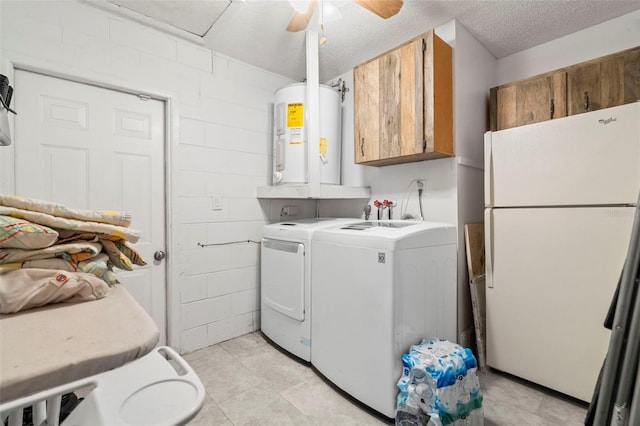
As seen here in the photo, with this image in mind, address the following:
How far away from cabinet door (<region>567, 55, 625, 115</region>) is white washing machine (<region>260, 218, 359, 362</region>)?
182 centimetres

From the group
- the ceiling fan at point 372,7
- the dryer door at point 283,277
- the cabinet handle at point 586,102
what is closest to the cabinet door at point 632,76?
the cabinet handle at point 586,102

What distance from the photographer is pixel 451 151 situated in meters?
2.15

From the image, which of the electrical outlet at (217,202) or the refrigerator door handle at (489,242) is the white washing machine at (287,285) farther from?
the refrigerator door handle at (489,242)

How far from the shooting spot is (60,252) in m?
0.80

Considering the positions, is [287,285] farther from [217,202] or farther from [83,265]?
[83,265]

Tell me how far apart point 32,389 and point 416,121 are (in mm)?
2133

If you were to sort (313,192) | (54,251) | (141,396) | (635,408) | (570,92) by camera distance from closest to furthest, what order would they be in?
(141,396) → (54,251) → (635,408) → (570,92) → (313,192)

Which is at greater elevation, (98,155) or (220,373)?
(98,155)

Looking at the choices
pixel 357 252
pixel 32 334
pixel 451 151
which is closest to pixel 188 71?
pixel 357 252

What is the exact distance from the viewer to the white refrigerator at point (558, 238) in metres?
1.66

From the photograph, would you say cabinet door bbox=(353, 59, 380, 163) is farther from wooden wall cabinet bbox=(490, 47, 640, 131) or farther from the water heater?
wooden wall cabinet bbox=(490, 47, 640, 131)

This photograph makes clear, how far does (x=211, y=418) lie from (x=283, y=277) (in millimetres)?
1021

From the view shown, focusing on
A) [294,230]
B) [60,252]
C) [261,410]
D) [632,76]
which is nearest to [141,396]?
[60,252]

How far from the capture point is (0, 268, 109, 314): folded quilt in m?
0.64
